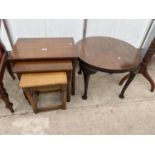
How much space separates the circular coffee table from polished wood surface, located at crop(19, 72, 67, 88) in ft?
0.92

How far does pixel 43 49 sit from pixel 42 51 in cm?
3

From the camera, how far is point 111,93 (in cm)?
191

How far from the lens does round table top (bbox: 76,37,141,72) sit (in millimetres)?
1394

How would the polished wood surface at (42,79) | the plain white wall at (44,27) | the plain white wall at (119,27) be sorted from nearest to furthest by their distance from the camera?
the polished wood surface at (42,79)
the plain white wall at (44,27)
the plain white wall at (119,27)

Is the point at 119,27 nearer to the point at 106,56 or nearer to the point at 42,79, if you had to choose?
the point at 106,56

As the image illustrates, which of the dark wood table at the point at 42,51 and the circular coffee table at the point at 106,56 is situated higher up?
the dark wood table at the point at 42,51

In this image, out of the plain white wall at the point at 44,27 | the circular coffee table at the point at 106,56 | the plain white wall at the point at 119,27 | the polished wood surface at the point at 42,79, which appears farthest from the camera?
the plain white wall at the point at 119,27

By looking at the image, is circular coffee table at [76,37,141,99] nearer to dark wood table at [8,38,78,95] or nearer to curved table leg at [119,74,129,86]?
dark wood table at [8,38,78,95]

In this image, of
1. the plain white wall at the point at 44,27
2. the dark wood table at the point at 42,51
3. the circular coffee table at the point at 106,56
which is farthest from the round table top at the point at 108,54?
the plain white wall at the point at 44,27

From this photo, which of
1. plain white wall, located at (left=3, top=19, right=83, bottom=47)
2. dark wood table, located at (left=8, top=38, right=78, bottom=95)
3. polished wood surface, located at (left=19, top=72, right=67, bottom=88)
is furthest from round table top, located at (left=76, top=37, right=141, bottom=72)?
plain white wall, located at (left=3, top=19, right=83, bottom=47)

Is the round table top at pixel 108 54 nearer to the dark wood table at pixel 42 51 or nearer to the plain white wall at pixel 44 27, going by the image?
the dark wood table at pixel 42 51

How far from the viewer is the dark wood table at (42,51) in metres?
1.34

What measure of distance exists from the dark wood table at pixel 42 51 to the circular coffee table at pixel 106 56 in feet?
0.44
